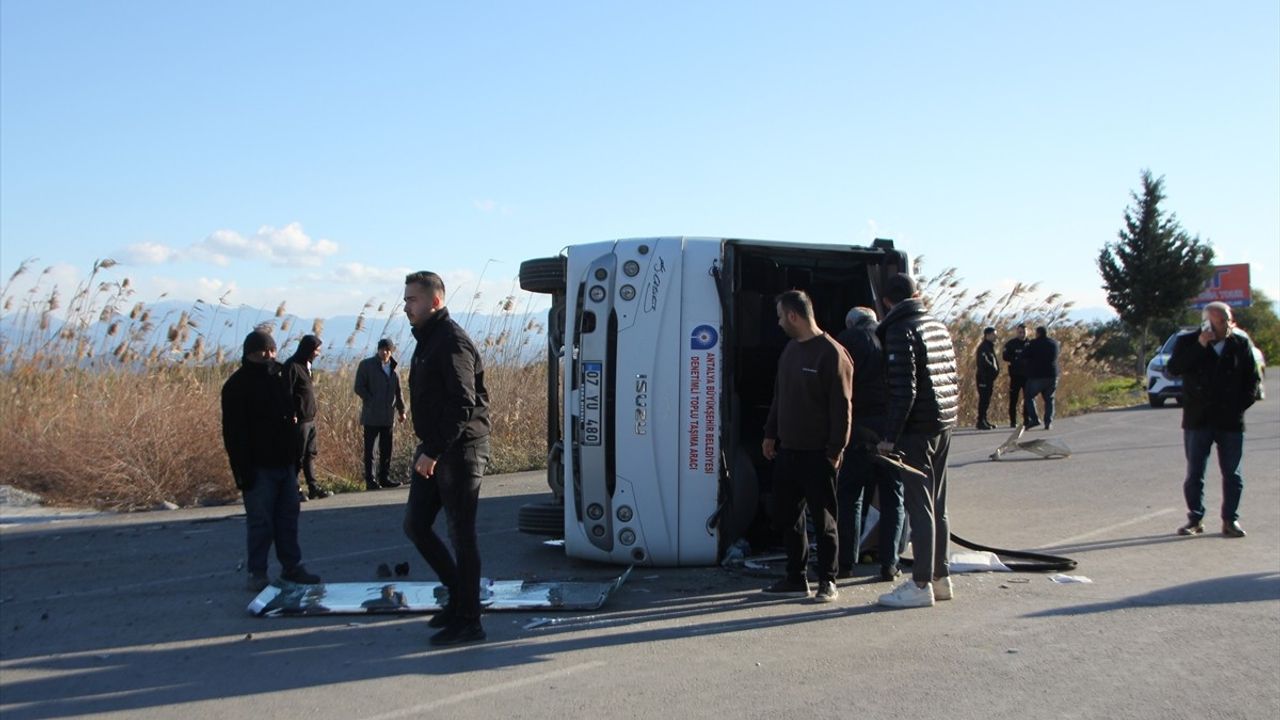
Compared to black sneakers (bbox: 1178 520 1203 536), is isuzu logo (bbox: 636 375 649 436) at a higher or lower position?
higher

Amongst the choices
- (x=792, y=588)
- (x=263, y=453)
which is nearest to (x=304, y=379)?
(x=263, y=453)

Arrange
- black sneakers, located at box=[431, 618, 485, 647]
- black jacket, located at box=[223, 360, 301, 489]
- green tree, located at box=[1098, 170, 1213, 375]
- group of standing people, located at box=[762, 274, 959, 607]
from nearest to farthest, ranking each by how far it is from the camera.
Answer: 1. black sneakers, located at box=[431, 618, 485, 647]
2. group of standing people, located at box=[762, 274, 959, 607]
3. black jacket, located at box=[223, 360, 301, 489]
4. green tree, located at box=[1098, 170, 1213, 375]

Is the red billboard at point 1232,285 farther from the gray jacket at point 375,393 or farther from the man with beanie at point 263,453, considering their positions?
the man with beanie at point 263,453

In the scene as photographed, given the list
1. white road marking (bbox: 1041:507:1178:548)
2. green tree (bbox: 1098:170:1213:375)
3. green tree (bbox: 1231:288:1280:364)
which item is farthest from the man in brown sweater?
green tree (bbox: 1231:288:1280:364)

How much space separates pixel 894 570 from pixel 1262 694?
9.72ft

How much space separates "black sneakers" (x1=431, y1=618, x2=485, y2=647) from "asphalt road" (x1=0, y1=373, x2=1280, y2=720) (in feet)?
0.32

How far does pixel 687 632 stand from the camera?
21.2 feet

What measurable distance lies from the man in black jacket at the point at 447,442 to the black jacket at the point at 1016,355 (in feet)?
49.3

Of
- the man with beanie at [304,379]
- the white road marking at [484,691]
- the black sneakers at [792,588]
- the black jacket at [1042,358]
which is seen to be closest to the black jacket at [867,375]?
the black sneakers at [792,588]

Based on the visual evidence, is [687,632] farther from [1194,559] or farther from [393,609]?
[1194,559]

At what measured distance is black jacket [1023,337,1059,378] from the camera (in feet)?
61.0

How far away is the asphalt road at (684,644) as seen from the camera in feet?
17.2

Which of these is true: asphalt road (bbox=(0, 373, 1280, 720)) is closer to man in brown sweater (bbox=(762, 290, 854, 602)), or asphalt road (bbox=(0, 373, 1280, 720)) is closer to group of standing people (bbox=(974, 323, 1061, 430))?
man in brown sweater (bbox=(762, 290, 854, 602))

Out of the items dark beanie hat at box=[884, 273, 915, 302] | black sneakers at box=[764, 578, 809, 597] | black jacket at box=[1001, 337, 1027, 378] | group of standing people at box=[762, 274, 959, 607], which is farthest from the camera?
black jacket at box=[1001, 337, 1027, 378]
